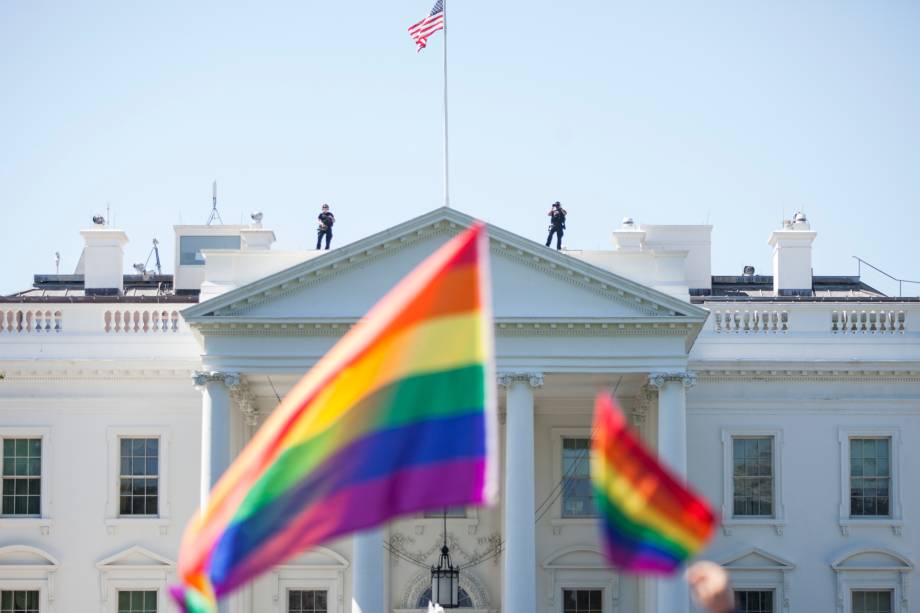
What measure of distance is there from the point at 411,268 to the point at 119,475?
28.2ft

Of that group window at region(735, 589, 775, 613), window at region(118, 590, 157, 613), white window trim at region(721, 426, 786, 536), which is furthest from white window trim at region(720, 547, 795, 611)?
window at region(118, 590, 157, 613)

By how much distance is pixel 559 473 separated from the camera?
1606 inches

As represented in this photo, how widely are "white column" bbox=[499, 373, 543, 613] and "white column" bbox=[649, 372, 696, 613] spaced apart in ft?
8.00

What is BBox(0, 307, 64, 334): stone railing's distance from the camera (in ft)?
136

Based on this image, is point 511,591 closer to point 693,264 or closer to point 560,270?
point 560,270

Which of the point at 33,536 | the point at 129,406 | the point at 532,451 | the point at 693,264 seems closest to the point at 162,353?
the point at 129,406

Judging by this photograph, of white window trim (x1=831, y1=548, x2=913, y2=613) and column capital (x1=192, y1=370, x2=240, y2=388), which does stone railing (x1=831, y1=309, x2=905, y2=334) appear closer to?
white window trim (x1=831, y1=548, x2=913, y2=613)

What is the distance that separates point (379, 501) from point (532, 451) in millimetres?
25844

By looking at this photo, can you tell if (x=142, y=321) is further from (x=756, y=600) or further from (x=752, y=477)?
(x=756, y=600)

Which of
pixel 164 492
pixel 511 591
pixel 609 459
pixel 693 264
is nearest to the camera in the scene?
pixel 609 459

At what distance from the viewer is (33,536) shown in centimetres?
4053

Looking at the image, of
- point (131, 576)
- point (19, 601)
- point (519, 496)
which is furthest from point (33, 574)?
point (519, 496)

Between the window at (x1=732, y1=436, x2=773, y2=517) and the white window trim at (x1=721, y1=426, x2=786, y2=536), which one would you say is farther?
the window at (x1=732, y1=436, x2=773, y2=517)

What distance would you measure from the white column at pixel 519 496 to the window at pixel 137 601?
8200 mm
